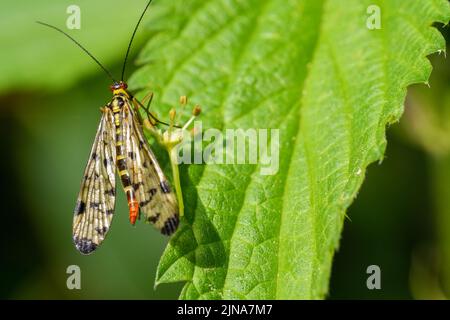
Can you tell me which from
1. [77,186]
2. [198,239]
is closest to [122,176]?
[198,239]

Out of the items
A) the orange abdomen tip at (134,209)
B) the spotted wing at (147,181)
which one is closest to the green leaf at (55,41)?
the spotted wing at (147,181)

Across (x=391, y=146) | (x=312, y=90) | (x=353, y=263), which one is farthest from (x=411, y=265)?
(x=312, y=90)

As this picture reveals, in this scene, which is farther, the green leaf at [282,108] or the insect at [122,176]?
the insect at [122,176]

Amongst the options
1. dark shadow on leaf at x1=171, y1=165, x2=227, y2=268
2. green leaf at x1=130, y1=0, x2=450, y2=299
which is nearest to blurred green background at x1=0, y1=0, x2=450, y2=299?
green leaf at x1=130, y1=0, x2=450, y2=299

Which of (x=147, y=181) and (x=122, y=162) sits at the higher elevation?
(x=122, y=162)

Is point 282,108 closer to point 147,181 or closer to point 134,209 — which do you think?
point 147,181

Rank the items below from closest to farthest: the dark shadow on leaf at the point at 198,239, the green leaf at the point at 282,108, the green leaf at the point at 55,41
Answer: the green leaf at the point at 282,108 < the dark shadow on leaf at the point at 198,239 < the green leaf at the point at 55,41

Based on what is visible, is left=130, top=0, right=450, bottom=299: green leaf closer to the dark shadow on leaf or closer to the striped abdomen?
the dark shadow on leaf

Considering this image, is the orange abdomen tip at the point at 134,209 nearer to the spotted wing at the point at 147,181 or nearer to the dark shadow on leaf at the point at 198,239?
the spotted wing at the point at 147,181
